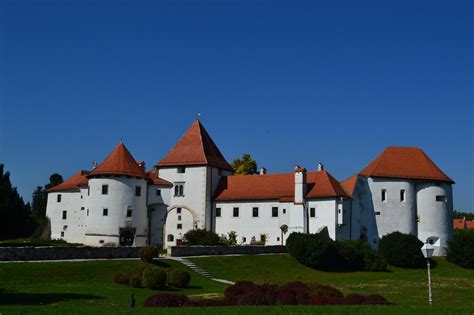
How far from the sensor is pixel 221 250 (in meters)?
46.4

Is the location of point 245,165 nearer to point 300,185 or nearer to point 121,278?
point 300,185

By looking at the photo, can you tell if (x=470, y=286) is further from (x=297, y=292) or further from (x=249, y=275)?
(x=297, y=292)

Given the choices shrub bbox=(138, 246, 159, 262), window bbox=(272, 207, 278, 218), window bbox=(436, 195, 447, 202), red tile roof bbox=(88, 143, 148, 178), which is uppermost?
red tile roof bbox=(88, 143, 148, 178)

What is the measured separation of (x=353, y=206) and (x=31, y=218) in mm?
42233

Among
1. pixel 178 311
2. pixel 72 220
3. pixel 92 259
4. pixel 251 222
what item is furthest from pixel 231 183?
pixel 178 311

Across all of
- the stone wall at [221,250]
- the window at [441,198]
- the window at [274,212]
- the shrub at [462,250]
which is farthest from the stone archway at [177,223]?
the shrub at [462,250]

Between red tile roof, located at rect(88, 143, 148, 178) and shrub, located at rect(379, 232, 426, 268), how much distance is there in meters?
22.9

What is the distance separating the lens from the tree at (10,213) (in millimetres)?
64375

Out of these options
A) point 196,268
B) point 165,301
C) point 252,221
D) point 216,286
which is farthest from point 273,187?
point 165,301

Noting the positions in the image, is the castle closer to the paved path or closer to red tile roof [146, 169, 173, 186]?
red tile roof [146, 169, 173, 186]

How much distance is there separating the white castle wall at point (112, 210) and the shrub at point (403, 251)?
22007 mm

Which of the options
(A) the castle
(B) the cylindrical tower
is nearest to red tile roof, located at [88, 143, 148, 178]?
(A) the castle

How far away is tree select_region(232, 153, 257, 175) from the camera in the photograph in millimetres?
77750

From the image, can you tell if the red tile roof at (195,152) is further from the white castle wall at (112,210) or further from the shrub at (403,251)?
the shrub at (403,251)
